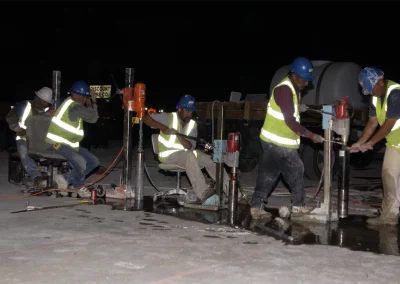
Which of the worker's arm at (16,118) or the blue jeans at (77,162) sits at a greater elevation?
the worker's arm at (16,118)

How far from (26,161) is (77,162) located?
1385 mm

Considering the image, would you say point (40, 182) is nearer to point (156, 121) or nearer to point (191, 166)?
point (156, 121)

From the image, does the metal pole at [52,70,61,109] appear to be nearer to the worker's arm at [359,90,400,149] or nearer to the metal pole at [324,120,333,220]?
the metal pole at [324,120,333,220]

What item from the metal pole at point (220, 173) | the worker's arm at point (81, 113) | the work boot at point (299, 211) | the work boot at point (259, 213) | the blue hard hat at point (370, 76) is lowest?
the work boot at point (259, 213)

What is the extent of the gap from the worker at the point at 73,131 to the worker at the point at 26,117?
3.00 feet

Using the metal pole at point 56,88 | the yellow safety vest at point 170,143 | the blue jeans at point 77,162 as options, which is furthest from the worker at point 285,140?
the metal pole at point 56,88

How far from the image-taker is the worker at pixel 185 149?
928 centimetres

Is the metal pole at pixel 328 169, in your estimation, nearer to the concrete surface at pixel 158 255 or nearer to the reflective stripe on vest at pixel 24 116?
the concrete surface at pixel 158 255

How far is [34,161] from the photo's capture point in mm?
11141

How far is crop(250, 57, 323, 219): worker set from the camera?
26.5ft

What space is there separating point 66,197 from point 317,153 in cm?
584

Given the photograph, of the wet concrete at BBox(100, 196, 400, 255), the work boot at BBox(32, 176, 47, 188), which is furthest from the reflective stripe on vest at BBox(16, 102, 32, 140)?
the wet concrete at BBox(100, 196, 400, 255)

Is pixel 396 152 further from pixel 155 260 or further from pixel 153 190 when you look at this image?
pixel 153 190

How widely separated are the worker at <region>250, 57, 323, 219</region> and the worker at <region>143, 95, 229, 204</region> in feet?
3.40
